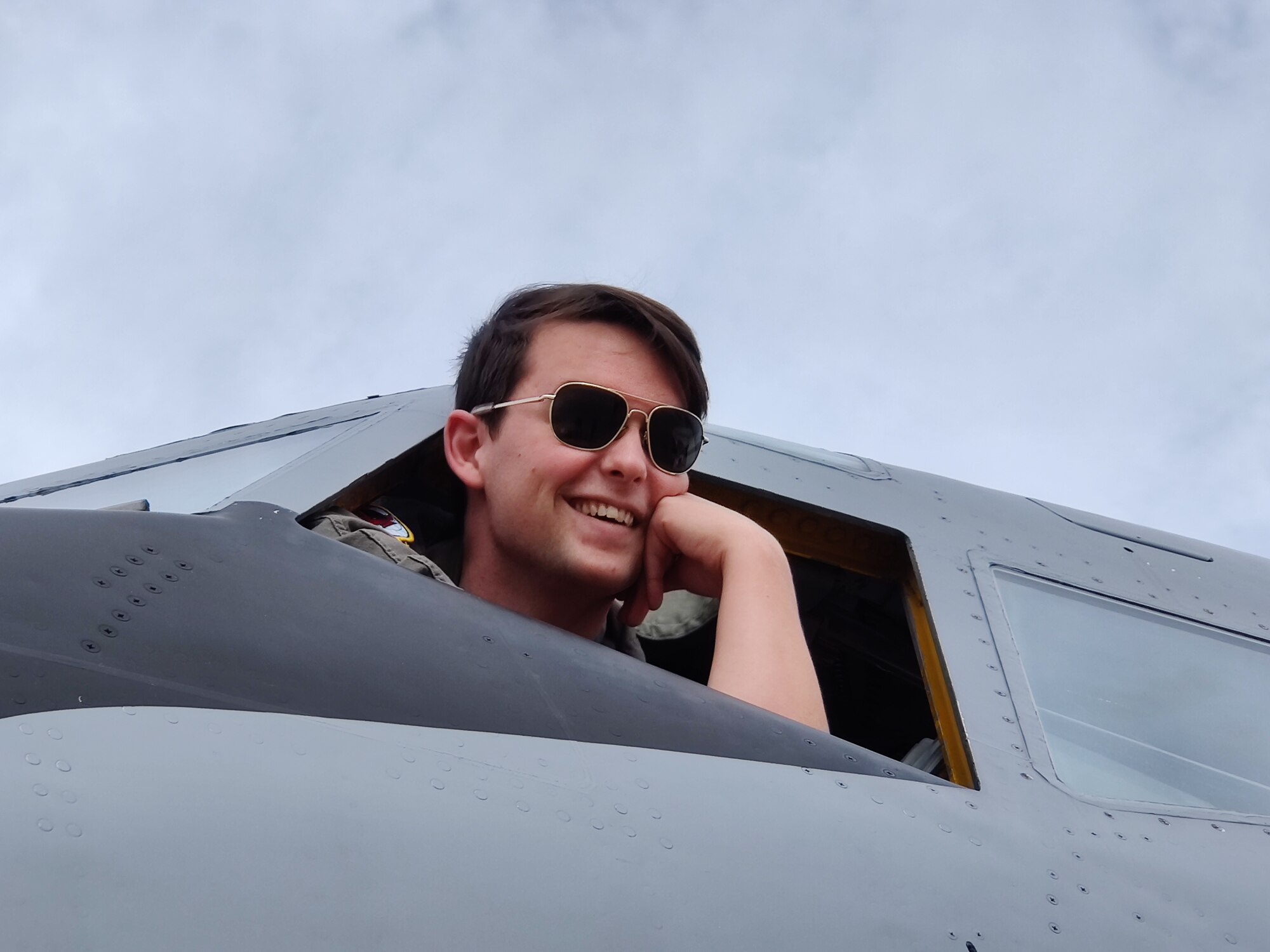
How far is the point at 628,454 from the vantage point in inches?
110

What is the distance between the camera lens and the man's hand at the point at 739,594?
2379mm

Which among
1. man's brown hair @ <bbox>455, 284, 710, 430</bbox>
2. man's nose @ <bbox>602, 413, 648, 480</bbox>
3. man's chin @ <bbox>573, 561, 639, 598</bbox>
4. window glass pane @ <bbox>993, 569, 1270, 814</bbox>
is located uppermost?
man's brown hair @ <bbox>455, 284, 710, 430</bbox>

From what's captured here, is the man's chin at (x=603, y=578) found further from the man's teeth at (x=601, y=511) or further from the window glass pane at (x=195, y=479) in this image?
the window glass pane at (x=195, y=479)

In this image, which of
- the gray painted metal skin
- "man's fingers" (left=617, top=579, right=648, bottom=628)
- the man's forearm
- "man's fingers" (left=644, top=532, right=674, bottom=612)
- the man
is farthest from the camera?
"man's fingers" (left=617, top=579, right=648, bottom=628)

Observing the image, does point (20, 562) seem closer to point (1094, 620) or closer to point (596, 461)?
point (596, 461)

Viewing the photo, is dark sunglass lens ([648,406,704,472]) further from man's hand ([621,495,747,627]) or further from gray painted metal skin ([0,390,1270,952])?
gray painted metal skin ([0,390,1270,952])

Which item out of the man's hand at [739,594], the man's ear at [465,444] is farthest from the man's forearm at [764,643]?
the man's ear at [465,444]

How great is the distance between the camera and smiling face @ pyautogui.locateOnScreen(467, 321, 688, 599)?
2785 millimetres

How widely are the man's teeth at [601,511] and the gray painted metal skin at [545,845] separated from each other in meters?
0.70

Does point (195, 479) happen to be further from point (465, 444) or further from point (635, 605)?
point (635, 605)

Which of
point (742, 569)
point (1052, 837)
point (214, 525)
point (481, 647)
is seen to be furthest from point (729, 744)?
point (214, 525)

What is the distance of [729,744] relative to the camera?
1.98 m

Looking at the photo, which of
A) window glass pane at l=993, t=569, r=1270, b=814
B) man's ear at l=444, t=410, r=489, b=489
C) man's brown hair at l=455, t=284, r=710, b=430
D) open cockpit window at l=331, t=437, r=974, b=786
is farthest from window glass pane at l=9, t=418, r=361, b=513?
window glass pane at l=993, t=569, r=1270, b=814

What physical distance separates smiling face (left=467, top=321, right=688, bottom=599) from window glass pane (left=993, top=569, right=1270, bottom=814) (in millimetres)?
907
